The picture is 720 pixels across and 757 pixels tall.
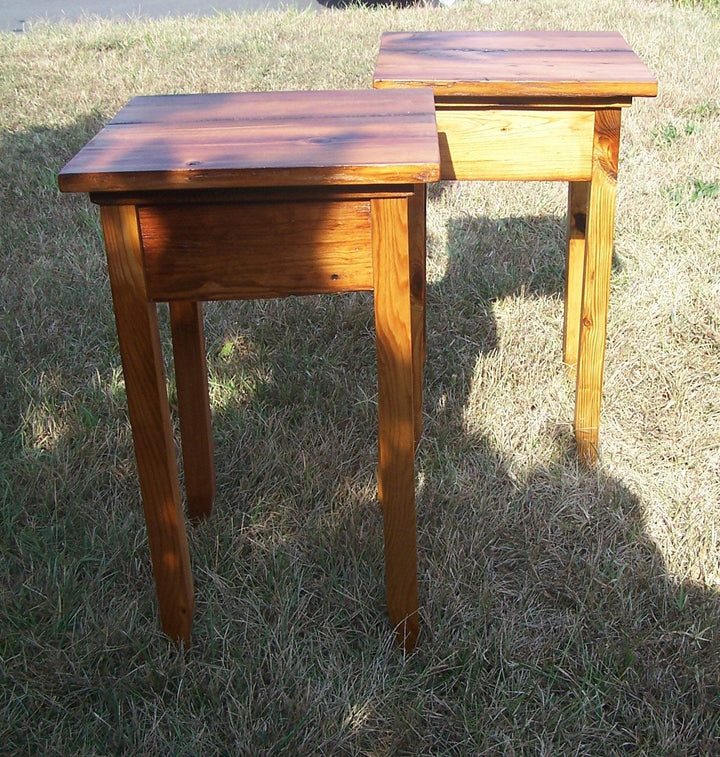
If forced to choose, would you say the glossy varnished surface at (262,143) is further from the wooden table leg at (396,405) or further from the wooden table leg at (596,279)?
the wooden table leg at (596,279)

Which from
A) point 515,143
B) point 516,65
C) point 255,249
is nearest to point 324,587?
point 255,249

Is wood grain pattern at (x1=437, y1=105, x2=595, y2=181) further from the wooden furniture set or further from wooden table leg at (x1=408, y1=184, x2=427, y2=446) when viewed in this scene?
wooden table leg at (x1=408, y1=184, x2=427, y2=446)

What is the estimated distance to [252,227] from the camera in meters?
1.80

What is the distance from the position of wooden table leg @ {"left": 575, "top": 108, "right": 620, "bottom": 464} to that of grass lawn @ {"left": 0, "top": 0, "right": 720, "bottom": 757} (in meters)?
0.11

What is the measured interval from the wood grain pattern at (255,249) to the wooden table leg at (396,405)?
4 centimetres

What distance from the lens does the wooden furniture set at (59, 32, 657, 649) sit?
5.75 feet

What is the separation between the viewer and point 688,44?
6.37 meters

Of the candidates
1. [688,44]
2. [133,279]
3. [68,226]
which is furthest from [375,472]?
[688,44]

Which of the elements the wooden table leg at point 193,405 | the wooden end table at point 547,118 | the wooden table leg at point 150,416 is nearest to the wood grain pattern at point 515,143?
the wooden end table at point 547,118

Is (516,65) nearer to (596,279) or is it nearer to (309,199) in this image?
(596,279)

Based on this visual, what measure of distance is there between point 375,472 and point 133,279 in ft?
3.58

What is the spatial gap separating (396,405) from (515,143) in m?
0.90

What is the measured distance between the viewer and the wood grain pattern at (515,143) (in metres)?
2.46

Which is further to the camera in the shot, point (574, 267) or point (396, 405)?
point (574, 267)
